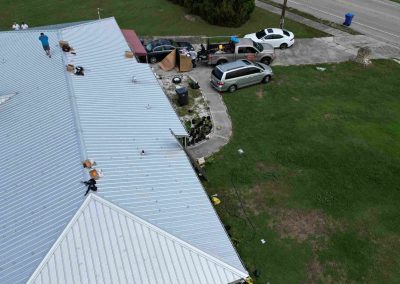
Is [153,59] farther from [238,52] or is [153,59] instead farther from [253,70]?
[253,70]

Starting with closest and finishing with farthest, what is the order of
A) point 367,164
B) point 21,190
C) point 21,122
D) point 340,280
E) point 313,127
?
1. point 21,190
2. point 340,280
3. point 21,122
4. point 367,164
5. point 313,127

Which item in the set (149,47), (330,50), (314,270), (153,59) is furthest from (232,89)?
(314,270)

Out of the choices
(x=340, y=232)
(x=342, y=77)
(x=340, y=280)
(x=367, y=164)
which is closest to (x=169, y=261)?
(x=340, y=280)

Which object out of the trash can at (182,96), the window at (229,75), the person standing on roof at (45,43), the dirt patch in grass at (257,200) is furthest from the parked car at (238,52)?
the dirt patch in grass at (257,200)

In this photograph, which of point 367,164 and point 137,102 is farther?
point 367,164

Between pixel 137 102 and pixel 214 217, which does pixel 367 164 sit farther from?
pixel 137 102

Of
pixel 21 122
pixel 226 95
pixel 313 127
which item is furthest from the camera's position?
pixel 226 95
